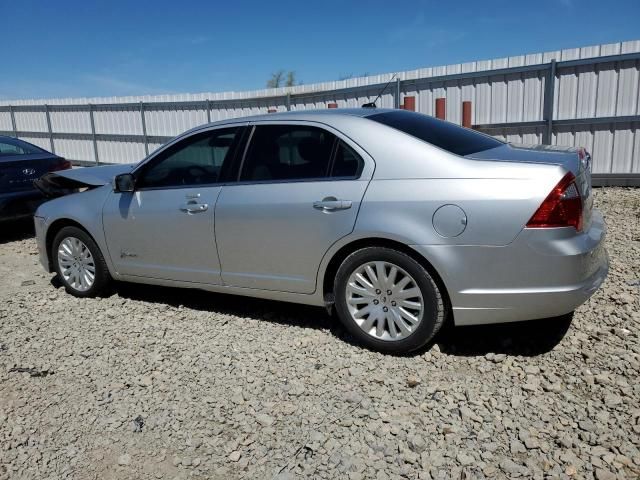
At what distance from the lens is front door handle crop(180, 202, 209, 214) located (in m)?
4.12

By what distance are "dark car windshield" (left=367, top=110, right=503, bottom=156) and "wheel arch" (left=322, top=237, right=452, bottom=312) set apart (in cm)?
69

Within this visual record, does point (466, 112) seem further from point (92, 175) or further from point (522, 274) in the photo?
point (522, 274)

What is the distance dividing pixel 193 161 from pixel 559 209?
2.81 metres

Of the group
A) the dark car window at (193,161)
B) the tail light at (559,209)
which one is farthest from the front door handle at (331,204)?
the tail light at (559,209)

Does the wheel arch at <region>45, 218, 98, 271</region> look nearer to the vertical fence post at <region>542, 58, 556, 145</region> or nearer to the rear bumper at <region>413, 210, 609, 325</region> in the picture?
the rear bumper at <region>413, 210, 609, 325</region>

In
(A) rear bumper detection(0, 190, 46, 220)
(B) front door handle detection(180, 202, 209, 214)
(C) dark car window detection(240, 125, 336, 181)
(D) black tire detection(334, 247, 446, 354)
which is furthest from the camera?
(A) rear bumper detection(0, 190, 46, 220)

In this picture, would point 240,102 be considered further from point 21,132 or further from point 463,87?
point 21,132

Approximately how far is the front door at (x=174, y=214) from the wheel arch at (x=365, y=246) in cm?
93

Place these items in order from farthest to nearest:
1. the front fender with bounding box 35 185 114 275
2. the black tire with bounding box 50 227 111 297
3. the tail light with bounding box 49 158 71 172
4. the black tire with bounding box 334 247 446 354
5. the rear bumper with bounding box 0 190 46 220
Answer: the tail light with bounding box 49 158 71 172 → the rear bumper with bounding box 0 190 46 220 → the black tire with bounding box 50 227 111 297 → the front fender with bounding box 35 185 114 275 → the black tire with bounding box 334 247 446 354

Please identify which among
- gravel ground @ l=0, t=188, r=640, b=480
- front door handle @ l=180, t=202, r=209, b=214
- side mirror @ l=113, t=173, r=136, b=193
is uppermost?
side mirror @ l=113, t=173, r=136, b=193

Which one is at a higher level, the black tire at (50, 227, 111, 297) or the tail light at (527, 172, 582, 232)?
the tail light at (527, 172, 582, 232)

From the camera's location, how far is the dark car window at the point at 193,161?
13.8ft

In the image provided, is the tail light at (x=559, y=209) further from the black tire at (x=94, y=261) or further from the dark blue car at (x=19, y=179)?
the dark blue car at (x=19, y=179)

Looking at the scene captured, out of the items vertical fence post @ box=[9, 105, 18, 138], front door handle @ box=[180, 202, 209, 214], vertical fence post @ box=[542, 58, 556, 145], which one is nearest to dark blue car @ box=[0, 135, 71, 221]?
front door handle @ box=[180, 202, 209, 214]
